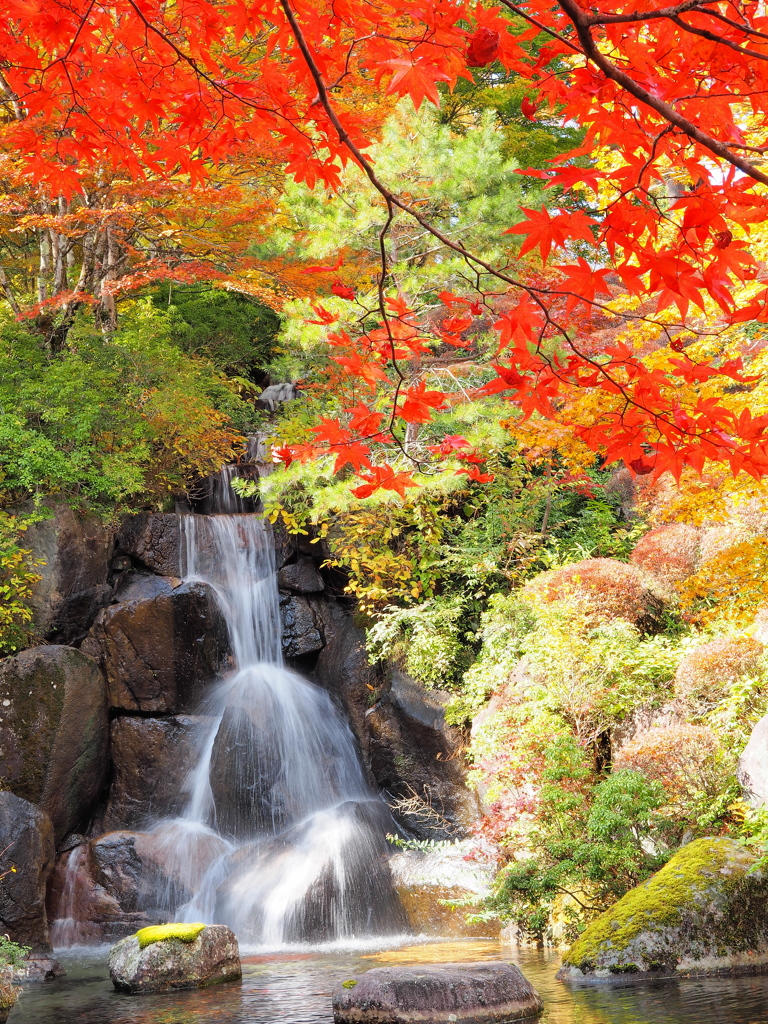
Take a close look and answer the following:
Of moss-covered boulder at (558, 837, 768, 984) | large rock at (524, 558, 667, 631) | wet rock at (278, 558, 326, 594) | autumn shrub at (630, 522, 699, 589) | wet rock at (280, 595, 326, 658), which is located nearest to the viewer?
moss-covered boulder at (558, 837, 768, 984)

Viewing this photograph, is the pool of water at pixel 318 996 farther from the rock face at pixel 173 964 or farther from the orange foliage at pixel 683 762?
the orange foliage at pixel 683 762

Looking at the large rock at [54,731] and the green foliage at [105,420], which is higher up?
the green foliage at [105,420]

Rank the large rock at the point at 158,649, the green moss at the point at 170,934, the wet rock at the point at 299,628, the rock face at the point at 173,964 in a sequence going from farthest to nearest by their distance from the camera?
the wet rock at the point at 299,628 < the large rock at the point at 158,649 < the green moss at the point at 170,934 < the rock face at the point at 173,964

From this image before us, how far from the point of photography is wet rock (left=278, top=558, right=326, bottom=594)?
12547 millimetres

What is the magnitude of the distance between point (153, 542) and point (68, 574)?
50.8 inches

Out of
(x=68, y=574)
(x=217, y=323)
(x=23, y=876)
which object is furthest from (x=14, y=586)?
(x=217, y=323)

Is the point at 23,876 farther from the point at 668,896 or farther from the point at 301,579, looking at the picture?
the point at 668,896

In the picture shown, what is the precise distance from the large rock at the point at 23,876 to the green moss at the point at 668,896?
18.0 feet

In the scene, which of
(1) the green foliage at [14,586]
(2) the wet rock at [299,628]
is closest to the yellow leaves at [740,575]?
(2) the wet rock at [299,628]

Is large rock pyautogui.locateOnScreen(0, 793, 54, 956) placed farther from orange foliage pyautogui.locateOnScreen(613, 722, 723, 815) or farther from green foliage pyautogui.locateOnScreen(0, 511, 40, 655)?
A: orange foliage pyautogui.locateOnScreen(613, 722, 723, 815)

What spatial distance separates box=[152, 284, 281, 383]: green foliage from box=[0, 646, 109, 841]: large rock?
752 centimetres

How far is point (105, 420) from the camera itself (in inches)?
483

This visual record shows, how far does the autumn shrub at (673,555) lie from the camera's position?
900 centimetres

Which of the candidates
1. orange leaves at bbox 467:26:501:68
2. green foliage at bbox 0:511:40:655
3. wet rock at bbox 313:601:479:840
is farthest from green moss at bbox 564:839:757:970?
green foliage at bbox 0:511:40:655
